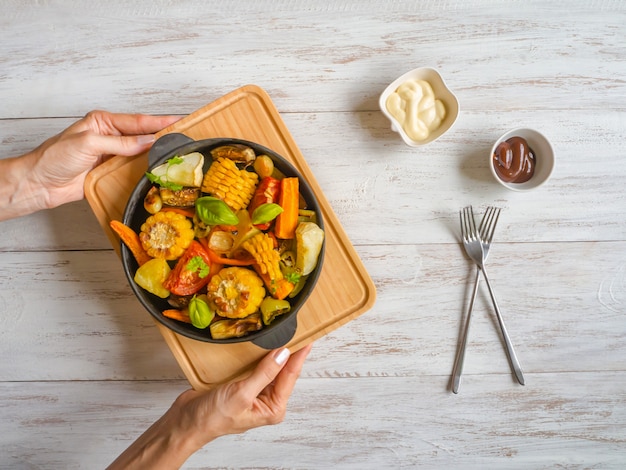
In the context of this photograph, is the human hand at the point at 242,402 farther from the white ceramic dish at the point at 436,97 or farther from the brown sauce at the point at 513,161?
the brown sauce at the point at 513,161

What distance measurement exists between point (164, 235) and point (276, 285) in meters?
0.33

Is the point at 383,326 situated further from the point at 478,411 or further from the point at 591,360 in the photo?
the point at 591,360

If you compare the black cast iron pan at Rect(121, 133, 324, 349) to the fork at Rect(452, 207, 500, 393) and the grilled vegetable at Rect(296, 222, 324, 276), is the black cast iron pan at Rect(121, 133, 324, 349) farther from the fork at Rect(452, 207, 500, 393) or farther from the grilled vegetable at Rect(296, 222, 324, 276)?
the fork at Rect(452, 207, 500, 393)

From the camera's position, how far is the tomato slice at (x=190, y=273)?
130 centimetres

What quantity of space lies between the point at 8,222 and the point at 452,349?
1602mm

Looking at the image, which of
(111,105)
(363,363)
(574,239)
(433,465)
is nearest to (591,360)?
(574,239)

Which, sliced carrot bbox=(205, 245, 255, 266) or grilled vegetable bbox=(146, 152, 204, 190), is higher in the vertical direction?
grilled vegetable bbox=(146, 152, 204, 190)

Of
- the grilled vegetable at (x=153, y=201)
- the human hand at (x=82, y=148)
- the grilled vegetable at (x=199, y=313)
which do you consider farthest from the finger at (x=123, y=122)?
the grilled vegetable at (x=199, y=313)

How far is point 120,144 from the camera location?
4.64ft

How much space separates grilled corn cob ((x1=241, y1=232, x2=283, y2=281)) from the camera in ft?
4.18

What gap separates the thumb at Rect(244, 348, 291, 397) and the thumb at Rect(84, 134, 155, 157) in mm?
728

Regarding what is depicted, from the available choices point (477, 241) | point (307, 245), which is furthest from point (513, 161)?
point (307, 245)

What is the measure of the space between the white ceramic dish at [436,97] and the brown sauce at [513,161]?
0.19 metres

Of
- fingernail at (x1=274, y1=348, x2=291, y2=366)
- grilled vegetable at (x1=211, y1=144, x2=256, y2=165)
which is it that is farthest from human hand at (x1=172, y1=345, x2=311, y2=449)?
grilled vegetable at (x1=211, y1=144, x2=256, y2=165)
